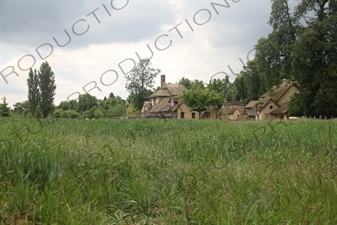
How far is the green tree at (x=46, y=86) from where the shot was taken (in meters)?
15.1

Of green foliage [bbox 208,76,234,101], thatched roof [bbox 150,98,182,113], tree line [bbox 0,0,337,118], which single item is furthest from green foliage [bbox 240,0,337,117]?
thatched roof [bbox 150,98,182,113]

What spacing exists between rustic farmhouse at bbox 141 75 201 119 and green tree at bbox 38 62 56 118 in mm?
35741

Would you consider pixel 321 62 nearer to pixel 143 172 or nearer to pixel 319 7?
pixel 319 7

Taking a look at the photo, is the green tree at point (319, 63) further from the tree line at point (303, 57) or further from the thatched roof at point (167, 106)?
the thatched roof at point (167, 106)

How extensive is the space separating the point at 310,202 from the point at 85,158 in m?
3.00

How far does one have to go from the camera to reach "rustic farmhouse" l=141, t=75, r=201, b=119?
59281 mm

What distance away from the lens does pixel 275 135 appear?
9172 millimetres

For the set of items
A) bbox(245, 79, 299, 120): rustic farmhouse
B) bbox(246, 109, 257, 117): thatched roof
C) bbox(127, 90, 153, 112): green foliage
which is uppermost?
bbox(127, 90, 153, 112): green foliage

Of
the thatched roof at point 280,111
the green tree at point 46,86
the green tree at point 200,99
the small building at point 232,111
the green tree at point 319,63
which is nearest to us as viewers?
the green tree at point 46,86

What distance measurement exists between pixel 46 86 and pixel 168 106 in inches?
1792

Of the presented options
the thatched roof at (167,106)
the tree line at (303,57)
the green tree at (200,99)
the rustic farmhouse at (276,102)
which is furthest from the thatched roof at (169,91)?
the tree line at (303,57)

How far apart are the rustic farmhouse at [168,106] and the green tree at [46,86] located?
3574cm

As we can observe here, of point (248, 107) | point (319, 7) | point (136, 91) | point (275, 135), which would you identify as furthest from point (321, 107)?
A: point (136, 91)

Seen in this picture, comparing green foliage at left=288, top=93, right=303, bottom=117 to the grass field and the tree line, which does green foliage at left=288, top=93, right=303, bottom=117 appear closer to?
the tree line
